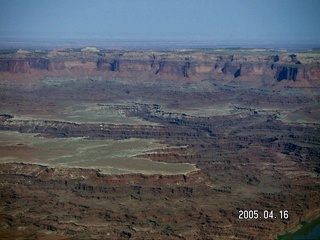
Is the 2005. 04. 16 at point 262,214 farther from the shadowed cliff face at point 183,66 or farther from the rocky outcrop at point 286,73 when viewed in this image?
the shadowed cliff face at point 183,66

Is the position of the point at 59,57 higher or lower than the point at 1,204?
higher

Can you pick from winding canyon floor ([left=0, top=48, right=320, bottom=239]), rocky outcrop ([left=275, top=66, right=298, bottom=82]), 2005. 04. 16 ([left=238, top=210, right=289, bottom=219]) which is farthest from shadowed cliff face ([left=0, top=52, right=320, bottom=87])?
2005. 04. 16 ([left=238, top=210, right=289, bottom=219])

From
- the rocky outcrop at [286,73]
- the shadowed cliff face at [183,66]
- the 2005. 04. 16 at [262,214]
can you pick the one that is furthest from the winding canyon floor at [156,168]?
the shadowed cliff face at [183,66]

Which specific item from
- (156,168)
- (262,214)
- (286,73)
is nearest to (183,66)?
(286,73)

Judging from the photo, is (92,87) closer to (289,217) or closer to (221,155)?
(221,155)

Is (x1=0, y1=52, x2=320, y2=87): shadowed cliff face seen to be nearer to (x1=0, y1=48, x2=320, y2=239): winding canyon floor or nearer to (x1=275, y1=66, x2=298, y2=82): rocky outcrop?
(x1=275, y1=66, x2=298, y2=82): rocky outcrop

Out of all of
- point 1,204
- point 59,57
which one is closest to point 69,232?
point 1,204

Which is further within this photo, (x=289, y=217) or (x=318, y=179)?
(x=318, y=179)
